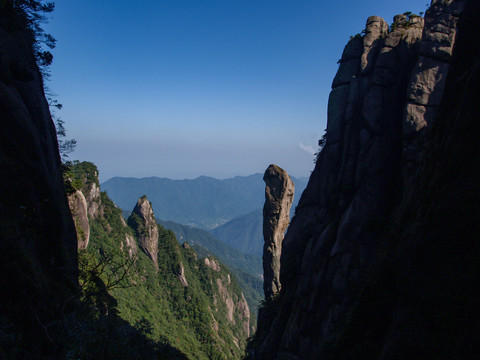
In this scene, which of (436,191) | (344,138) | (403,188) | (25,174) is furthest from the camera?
(344,138)

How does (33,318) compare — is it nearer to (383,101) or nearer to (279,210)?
(383,101)

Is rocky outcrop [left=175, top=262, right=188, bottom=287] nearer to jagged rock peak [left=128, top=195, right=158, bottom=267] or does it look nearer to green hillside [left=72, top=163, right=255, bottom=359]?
green hillside [left=72, top=163, right=255, bottom=359]

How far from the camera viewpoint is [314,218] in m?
23.3

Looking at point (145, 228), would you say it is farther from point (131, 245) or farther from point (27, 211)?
point (27, 211)

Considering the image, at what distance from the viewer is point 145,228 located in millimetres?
85188

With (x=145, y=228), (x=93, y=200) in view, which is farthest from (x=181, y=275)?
(x=93, y=200)

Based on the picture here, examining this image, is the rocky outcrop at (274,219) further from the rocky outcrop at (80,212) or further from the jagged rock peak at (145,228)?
the jagged rock peak at (145,228)

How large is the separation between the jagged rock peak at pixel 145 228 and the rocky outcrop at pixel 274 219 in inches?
2298

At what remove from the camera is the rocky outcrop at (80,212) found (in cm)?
2811

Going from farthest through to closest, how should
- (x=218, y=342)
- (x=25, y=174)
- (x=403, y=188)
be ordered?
(x=218, y=342) → (x=403, y=188) → (x=25, y=174)

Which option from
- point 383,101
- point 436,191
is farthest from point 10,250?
point 383,101

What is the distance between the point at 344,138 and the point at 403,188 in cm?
727

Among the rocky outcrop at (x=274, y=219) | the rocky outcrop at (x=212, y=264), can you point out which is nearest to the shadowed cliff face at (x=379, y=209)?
the rocky outcrop at (x=274, y=219)

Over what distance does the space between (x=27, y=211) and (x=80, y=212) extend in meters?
20.4
